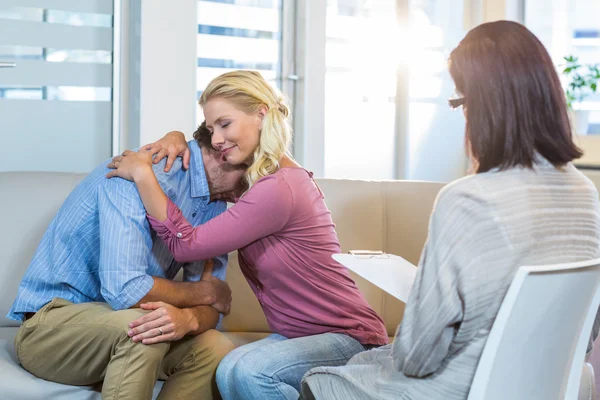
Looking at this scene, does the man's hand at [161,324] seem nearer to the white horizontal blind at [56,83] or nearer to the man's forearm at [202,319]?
the man's forearm at [202,319]

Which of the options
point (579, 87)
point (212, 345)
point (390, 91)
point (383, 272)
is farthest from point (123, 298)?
point (579, 87)

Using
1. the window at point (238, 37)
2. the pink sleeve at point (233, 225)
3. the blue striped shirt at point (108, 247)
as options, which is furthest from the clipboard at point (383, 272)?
the window at point (238, 37)

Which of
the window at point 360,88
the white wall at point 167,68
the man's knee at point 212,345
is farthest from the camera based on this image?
the window at point 360,88

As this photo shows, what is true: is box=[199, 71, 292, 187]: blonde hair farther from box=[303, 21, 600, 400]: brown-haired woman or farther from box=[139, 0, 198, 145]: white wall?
box=[139, 0, 198, 145]: white wall

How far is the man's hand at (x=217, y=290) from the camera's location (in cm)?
204

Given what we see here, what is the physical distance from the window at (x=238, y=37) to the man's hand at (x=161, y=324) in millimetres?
2695

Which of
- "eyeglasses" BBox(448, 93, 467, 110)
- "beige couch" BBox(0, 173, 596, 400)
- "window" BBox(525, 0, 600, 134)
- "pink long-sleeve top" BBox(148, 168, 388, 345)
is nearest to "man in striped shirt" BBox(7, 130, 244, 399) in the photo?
"pink long-sleeve top" BBox(148, 168, 388, 345)

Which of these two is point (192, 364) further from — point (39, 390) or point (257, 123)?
point (257, 123)

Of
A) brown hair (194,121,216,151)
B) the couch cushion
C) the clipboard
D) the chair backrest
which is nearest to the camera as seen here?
the chair backrest

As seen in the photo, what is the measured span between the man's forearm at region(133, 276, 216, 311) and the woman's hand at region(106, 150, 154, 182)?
25cm

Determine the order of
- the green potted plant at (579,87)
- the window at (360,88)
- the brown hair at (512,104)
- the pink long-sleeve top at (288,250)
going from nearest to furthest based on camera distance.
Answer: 1. the brown hair at (512,104)
2. the pink long-sleeve top at (288,250)
3. the green potted plant at (579,87)
4. the window at (360,88)

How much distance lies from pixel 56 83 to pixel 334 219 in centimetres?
187

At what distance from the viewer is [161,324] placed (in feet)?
5.84

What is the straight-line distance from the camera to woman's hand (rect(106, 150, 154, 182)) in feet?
6.06
